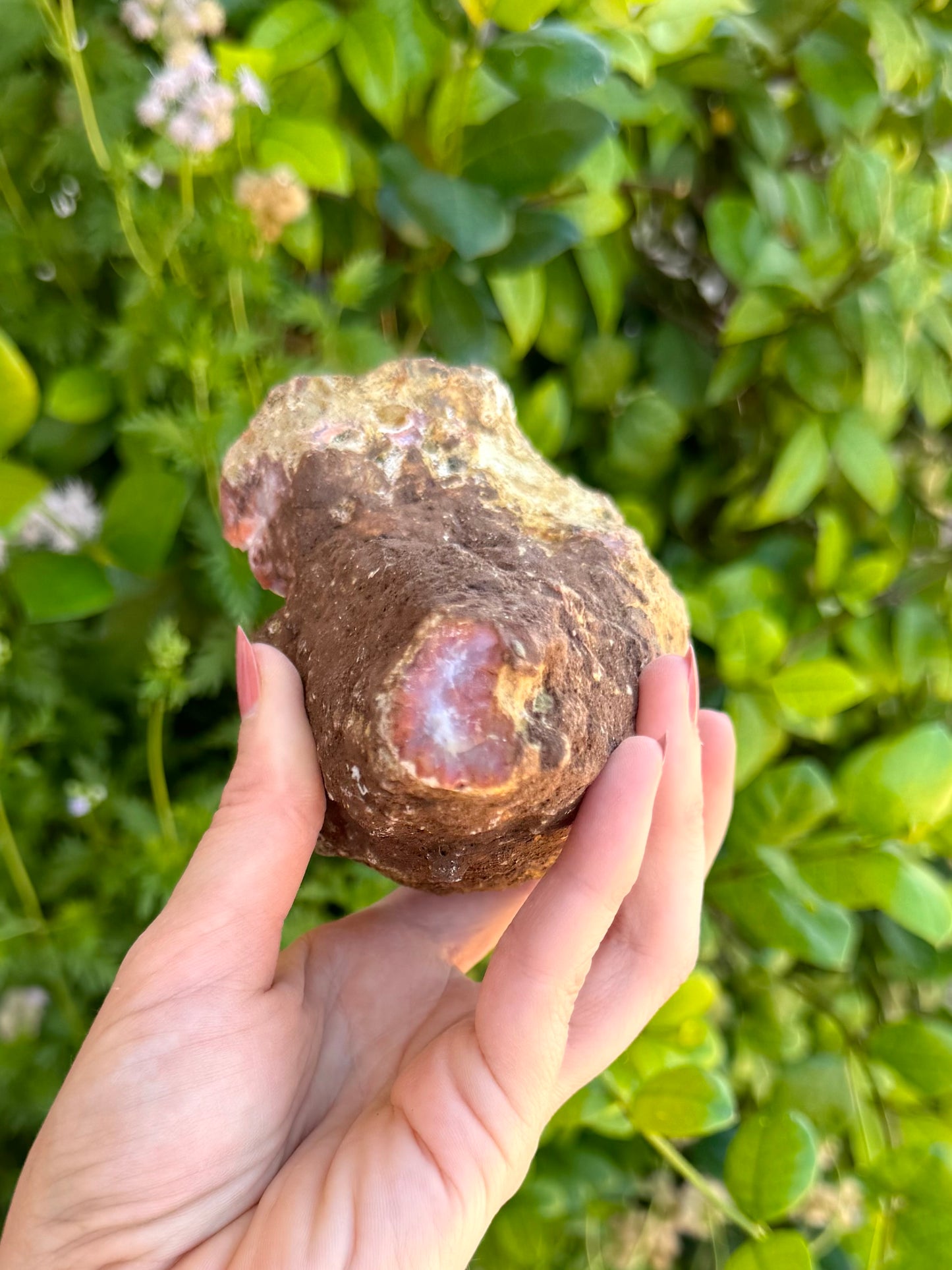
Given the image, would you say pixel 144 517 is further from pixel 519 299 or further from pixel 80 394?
pixel 519 299

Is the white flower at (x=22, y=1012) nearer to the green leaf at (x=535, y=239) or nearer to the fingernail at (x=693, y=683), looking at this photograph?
the fingernail at (x=693, y=683)

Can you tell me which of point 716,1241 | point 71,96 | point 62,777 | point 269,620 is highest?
point 71,96

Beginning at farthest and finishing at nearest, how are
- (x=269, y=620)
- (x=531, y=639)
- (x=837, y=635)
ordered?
(x=837, y=635) → (x=269, y=620) → (x=531, y=639)

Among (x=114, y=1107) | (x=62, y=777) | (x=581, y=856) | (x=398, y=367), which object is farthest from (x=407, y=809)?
(x=62, y=777)

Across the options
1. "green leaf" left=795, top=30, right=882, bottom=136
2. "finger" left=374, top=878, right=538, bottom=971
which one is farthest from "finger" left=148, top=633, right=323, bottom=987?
"green leaf" left=795, top=30, right=882, bottom=136

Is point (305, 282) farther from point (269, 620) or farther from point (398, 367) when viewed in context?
point (269, 620)

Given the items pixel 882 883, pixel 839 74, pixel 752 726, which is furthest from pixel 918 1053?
pixel 839 74

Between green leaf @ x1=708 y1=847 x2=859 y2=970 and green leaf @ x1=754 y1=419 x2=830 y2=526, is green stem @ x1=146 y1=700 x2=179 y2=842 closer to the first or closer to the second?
green leaf @ x1=708 y1=847 x2=859 y2=970
